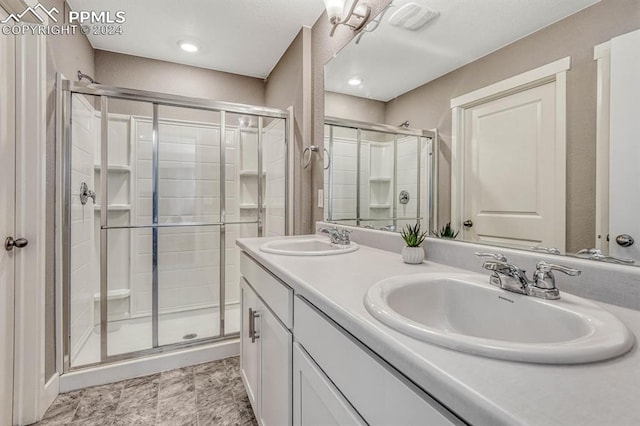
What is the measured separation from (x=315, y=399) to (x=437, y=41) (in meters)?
1.29

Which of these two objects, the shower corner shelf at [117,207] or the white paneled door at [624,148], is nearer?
the white paneled door at [624,148]

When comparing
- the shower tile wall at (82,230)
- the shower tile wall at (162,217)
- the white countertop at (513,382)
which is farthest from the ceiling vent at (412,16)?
the shower tile wall at (82,230)

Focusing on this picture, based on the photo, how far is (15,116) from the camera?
1.40m

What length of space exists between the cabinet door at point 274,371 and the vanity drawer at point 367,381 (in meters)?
0.22

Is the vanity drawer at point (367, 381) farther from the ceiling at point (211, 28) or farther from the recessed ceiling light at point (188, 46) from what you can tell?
the recessed ceiling light at point (188, 46)

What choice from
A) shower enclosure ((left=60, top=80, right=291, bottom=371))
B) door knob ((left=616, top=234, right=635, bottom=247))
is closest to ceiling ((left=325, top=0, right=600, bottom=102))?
door knob ((left=616, top=234, right=635, bottom=247))

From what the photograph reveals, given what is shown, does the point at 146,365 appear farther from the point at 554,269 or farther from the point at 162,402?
the point at 554,269

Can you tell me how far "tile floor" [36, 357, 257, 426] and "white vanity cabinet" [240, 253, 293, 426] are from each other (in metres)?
0.21

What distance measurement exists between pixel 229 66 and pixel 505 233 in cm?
277

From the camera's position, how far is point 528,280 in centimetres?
70

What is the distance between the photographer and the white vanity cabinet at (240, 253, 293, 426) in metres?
0.95

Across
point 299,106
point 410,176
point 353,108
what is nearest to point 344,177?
point 353,108

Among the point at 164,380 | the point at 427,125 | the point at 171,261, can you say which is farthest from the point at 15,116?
the point at 427,125

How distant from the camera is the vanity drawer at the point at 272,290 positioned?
95 cm
